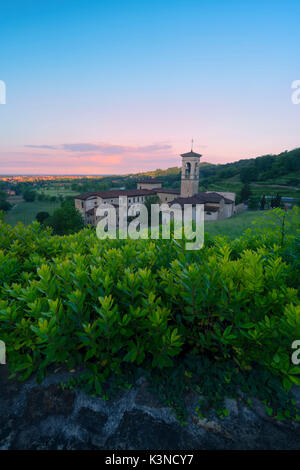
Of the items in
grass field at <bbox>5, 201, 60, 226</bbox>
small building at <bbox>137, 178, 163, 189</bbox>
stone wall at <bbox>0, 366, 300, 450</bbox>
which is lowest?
grass field at <bbox>5, 201, 60, 226</bbox>

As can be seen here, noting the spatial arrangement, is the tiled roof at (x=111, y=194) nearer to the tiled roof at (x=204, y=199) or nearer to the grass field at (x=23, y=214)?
the grass field at (x=23, y=214)

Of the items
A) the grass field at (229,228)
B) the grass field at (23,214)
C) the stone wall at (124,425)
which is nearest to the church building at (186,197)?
the grass field at (229,228)

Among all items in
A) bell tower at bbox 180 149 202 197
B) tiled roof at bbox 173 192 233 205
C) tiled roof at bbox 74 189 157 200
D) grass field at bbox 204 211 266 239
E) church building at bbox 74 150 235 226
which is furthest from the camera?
tiled roof at bbox 74 189 157 200

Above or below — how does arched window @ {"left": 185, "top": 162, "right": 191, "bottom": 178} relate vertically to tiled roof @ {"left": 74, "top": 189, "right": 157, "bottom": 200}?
above

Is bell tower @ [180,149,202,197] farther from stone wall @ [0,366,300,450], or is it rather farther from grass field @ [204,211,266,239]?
stone wall @ [0,366,300,450]

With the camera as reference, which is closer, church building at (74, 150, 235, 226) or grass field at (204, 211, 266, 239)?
grass field at (204, 211, 266, 239)

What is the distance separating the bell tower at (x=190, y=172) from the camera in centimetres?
5426

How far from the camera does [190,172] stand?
183 feet

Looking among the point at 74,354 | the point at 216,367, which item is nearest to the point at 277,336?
the point at 216,367

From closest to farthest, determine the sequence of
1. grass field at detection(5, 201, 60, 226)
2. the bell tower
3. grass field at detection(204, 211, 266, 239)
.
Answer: grass field at detection(204, 211, 266, 239) → the bell tower → grass field at detection(5, 201, 60, 226)

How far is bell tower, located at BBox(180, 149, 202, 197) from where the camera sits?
2136 inches

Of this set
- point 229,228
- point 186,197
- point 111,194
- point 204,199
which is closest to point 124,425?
point 229,228

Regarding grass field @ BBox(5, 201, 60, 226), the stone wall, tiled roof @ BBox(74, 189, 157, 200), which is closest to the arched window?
tiled roof @ BBox(74, 189, 157, 200)

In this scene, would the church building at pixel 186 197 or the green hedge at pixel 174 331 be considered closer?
the green hedge at pixel 174 331
